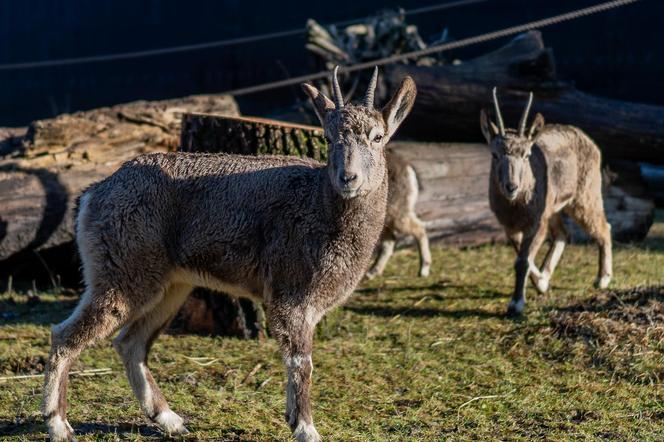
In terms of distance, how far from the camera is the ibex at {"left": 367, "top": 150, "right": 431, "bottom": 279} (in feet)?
31.3

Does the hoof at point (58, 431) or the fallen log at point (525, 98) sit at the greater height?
the fallen log at point (525, 98)

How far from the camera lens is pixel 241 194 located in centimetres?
563

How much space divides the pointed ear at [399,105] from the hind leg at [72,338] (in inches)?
64.9

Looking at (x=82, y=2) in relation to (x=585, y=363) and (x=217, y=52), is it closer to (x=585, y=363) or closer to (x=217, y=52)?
(x=217, y=52)

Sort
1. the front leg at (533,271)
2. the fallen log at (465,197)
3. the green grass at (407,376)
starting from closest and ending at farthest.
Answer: the green grass at (407,376) → the front leg at (533,271) → the fallen log at (465,197)

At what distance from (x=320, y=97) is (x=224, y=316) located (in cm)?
254

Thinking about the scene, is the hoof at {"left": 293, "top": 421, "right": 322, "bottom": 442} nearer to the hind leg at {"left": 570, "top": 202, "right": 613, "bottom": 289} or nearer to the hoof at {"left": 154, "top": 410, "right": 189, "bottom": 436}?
the hoof at {"left": 154, "top": 410, "right": 189, "bottom": 436}

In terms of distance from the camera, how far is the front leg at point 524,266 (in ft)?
26.3

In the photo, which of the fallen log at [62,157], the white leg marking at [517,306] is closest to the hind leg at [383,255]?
the white leg marking at [517,306]

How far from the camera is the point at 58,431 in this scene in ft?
17.6

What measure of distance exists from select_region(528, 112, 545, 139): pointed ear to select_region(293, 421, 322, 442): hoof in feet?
12.7

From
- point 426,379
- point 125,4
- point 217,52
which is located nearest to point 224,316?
point 426,379

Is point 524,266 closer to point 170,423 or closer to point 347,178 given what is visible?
point 347,178

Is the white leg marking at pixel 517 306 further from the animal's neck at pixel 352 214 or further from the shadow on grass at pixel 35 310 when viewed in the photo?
the shadow on grass at pixel 35 310
